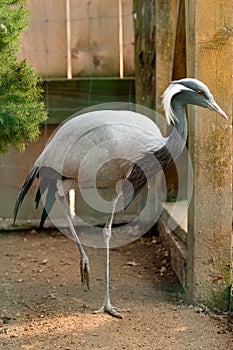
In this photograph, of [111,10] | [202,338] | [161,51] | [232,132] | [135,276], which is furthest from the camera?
[111,10]

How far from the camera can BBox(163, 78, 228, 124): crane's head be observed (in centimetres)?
334

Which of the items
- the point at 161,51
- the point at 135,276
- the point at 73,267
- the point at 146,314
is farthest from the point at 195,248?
the point at 161,51

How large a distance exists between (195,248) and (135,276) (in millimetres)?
765

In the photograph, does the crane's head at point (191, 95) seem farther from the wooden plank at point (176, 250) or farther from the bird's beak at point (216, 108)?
the wooden plank at point (176, 250)

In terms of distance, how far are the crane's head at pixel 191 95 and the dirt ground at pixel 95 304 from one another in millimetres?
956

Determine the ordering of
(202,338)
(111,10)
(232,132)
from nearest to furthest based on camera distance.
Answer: (202,338), (232,132), (111,10)

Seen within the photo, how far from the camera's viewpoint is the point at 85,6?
16.3ft

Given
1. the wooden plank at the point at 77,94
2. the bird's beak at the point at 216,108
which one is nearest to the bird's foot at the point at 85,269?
the bird's beak at the point at 216,108

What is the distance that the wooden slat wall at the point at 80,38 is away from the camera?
4961mm

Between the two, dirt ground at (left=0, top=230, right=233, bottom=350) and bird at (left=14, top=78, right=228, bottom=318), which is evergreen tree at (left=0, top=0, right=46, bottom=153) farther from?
dirt ground at (left=0, top=230, right=233, bottom=350)

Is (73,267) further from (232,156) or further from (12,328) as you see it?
(232,156)

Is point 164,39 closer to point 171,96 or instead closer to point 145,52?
point 145,52

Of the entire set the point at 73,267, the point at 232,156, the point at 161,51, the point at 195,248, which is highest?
the point at 161,51

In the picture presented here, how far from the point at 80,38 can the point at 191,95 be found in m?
1.82
